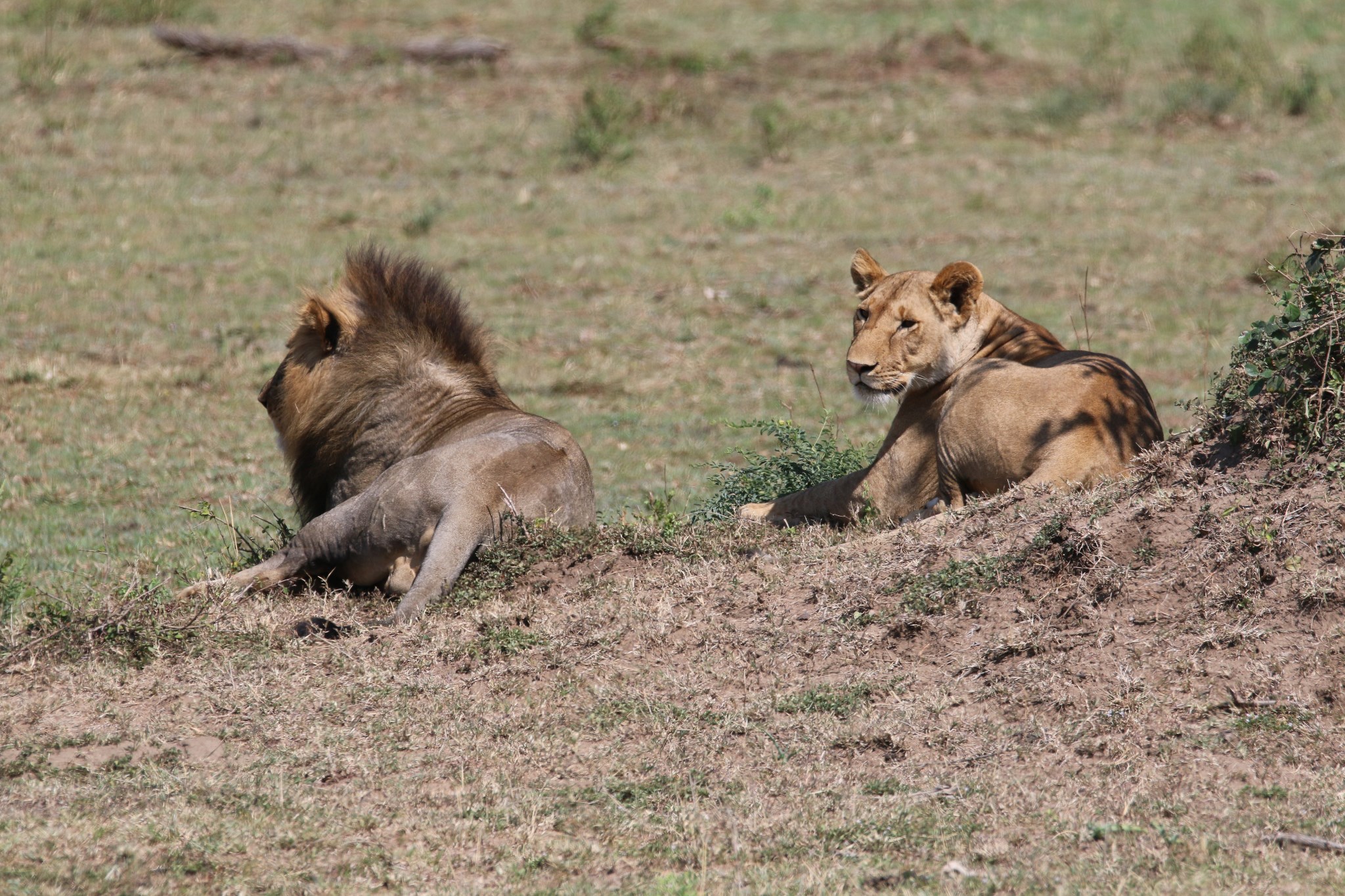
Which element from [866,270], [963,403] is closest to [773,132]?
[866,270]

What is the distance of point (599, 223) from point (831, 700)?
11.6 m

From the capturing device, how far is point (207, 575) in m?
6.27

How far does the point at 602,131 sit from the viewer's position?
17.8 metres

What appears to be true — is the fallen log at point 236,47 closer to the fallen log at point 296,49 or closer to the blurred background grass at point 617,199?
the fallen log at point 296,49

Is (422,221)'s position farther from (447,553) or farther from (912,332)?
(447,553)

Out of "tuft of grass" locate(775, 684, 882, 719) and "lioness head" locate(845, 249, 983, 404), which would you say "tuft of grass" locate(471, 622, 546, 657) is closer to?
"tuft of grass" locate(775, 684, 882, 719)

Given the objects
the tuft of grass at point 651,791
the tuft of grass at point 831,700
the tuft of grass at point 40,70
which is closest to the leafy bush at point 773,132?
the tuft of grass at point 40,70

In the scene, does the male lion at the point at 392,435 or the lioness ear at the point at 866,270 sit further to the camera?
the lioness ear at the point at 866,270

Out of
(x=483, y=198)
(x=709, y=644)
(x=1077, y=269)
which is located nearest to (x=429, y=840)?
(x=709, y=644)

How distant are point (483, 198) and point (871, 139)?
518cm

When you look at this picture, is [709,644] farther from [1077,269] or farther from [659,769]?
[1077,269]

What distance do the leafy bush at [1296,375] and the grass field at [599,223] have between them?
5.63ft

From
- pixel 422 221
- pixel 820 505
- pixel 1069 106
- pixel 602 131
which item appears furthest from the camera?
pixel 1069 106

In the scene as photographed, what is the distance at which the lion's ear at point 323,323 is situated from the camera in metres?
6.86
